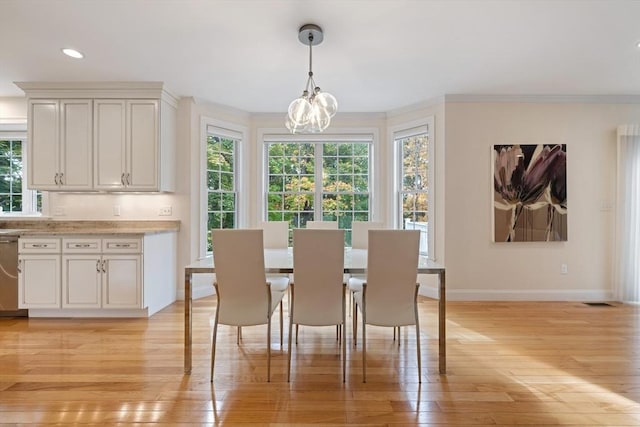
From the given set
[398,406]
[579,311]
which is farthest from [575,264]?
[398,406]

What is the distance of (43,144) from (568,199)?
20.6 feet

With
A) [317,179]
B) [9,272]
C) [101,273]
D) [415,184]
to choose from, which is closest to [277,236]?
[317,179]

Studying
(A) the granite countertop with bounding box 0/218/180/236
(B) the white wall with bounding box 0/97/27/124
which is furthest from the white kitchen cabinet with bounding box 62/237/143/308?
(B) the white wall with bounding box 0/97/27/124

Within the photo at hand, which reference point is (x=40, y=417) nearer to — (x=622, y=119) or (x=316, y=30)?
(x=316, y=30)

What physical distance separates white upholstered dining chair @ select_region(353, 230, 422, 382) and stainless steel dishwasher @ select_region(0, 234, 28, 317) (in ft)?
11.9

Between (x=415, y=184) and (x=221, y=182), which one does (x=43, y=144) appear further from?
(x=415, y=184)

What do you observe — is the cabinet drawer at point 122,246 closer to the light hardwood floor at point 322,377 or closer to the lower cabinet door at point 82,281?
the lower cabinet door at point 82,281

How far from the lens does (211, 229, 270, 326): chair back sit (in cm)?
205

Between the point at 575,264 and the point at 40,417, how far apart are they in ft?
17.1

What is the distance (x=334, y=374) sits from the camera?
2152 mm

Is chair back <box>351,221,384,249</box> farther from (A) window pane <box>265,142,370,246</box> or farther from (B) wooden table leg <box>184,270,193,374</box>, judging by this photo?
(B) wooden table leg <box>184,270,193,374</box>

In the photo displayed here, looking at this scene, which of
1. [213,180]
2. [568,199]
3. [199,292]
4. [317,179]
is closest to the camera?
[568,199]

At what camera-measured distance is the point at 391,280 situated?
206 centimetres

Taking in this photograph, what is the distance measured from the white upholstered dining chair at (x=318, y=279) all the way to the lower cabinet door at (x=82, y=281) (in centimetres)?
238
